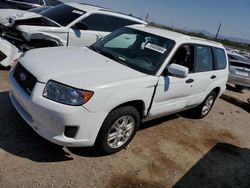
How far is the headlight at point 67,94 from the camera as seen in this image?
3629 mm

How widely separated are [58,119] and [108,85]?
29.7 inches

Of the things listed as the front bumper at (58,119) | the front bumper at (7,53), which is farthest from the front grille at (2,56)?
the front bumper at (58,119)

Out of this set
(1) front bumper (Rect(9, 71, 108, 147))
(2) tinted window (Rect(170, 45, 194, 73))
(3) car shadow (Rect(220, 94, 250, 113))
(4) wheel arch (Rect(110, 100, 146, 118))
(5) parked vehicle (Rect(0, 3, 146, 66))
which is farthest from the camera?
(3) car shadow (Rect(220, 94, 250, 113))

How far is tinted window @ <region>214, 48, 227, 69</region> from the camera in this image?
6.59 metres

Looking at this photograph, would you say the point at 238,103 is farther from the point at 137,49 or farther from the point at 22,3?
the point at 22,3

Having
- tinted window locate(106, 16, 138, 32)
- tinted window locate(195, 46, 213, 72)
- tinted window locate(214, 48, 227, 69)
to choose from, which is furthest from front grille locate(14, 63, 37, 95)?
tinted window locate(106, 16, 138, 32)

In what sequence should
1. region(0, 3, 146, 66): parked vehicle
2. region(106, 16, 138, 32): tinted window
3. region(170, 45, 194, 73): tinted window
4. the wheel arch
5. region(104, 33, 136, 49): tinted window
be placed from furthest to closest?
1. region(106, 16, 138, 32): tinted window
2. region(0, 3, 146, 66): parked vehicle
3. region(104, 33, 136, 49): tinted window
4. region(170, 45, 194, 73): tinted window
5. the wheel arch

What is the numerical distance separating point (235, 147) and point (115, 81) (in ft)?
11.0

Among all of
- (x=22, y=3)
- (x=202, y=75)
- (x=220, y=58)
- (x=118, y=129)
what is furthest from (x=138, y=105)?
(x=22, y=3)

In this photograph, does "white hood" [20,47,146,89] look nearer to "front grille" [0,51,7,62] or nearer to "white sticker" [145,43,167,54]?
"white sticker" [145,43,167,54]

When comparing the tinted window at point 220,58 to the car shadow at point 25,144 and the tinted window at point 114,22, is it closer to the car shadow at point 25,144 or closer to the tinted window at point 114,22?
the tinted window at point 114,22

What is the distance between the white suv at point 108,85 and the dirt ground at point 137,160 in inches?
13.9

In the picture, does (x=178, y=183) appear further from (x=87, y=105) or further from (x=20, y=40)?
(x=20, y=40)

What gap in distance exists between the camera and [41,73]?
12.6 feet
